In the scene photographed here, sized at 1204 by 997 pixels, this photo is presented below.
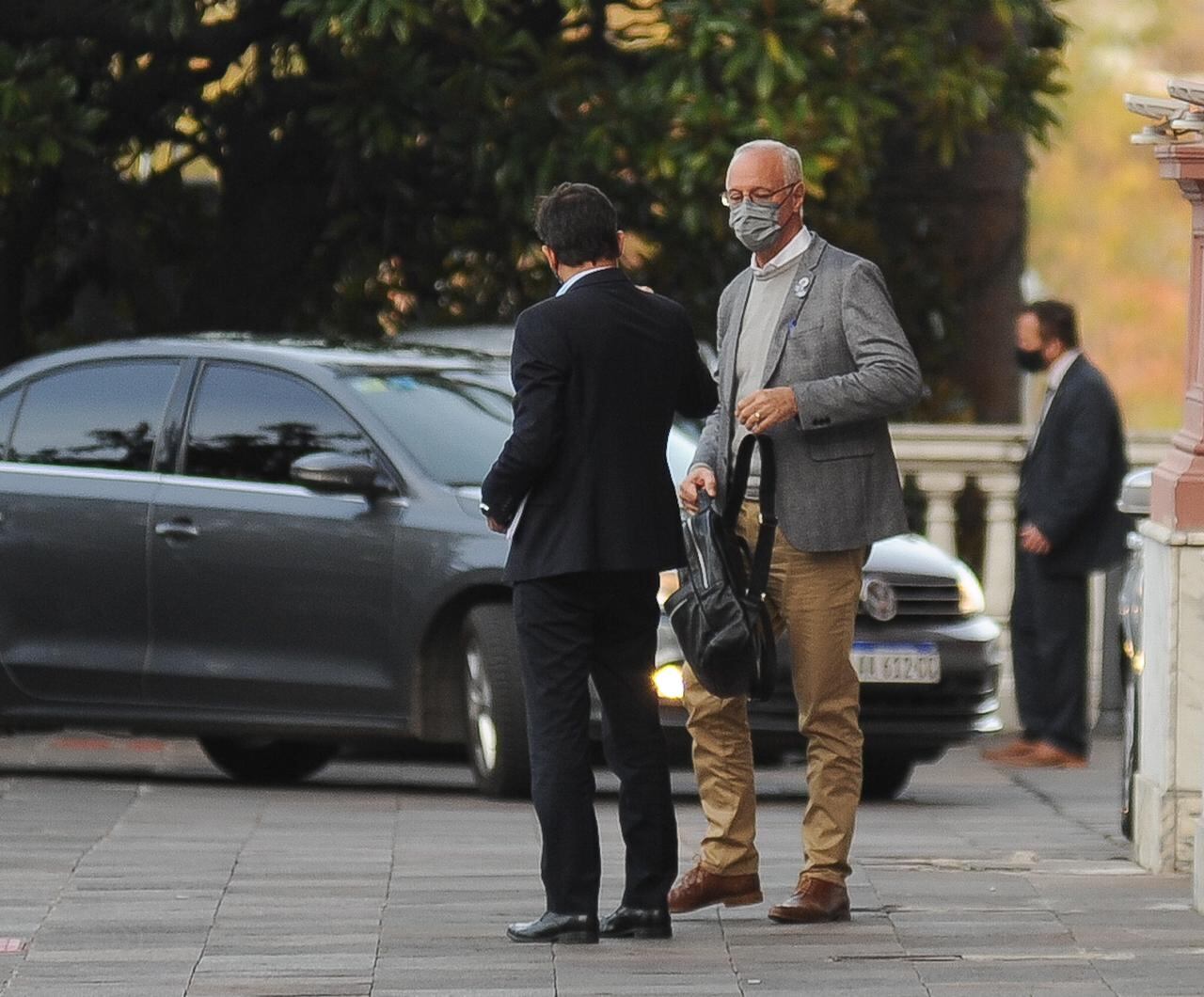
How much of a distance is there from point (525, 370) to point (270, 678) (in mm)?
3752

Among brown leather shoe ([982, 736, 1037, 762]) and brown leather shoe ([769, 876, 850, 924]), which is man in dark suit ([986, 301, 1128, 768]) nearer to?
brown leather shoe ([982, 736, 1037, 762])

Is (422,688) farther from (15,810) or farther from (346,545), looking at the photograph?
(15,810)

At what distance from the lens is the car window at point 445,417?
33.7 feet

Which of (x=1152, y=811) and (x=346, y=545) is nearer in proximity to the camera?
(x=1152, y=811)

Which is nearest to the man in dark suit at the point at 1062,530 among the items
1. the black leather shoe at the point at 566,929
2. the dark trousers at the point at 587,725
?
the dark trousers at the point at 587,725

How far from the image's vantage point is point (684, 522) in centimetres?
713

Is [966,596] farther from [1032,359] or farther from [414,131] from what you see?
[414,131]

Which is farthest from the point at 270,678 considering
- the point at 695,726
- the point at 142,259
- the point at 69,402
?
the point at 142,259

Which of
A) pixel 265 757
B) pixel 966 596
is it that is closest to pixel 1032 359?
pixel 966 596

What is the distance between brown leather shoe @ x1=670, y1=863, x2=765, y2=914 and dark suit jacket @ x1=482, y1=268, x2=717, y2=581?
81 centimetres

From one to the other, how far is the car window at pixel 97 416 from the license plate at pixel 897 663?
8.52 ft

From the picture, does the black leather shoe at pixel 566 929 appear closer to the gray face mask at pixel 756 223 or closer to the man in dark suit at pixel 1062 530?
the gray face mask at pixel 756 223

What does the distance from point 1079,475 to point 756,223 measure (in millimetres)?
5170

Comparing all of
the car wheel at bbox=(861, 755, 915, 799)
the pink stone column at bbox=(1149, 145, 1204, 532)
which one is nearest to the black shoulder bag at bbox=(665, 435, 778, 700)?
the pink stone column at bbox=(1149, 145, 1204, 532)
